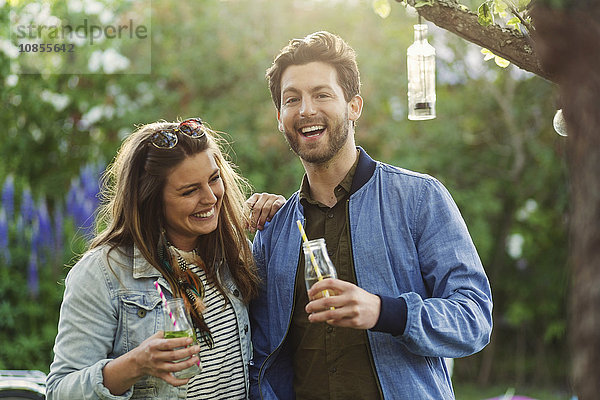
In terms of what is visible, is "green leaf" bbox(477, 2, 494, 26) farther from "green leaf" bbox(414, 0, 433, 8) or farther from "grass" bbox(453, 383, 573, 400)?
"grass" bbox(453, 383, 573, 400)

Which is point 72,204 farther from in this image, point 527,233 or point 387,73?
point 527,233

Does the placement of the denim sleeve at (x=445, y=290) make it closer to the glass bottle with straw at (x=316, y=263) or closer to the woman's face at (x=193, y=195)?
the glass bottle with straw at (x=316, y=263)

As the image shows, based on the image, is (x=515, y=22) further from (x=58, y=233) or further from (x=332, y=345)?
(x=58, y=233)

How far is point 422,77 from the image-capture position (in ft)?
9.39

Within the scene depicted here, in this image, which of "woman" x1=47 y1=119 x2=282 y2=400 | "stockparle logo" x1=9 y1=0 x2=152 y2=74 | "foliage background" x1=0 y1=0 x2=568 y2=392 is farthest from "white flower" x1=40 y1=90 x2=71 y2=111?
"woman" x1=47 y1=119 x2=282 y2=400

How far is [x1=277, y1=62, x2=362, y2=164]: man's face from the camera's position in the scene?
2537 millimetres

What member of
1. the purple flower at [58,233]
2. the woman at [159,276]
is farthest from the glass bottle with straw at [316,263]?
the purple flower at [58,233]

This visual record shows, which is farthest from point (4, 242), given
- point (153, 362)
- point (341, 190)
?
point (153, 362)

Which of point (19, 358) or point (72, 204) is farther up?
point (72, 204)

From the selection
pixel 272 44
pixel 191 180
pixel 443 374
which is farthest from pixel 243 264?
pixel 272 44

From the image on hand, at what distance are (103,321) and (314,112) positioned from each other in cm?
99

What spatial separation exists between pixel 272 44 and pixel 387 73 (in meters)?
1.09

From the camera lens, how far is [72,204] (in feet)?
18.0

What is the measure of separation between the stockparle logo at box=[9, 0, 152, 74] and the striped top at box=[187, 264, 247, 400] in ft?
14.6
